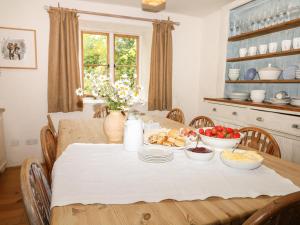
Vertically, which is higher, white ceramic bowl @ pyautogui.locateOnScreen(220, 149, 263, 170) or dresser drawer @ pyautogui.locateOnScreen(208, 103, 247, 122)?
dresser drawer @ pyautogui.locateOnScreen(208, 103, 247, 122)

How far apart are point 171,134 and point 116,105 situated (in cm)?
40

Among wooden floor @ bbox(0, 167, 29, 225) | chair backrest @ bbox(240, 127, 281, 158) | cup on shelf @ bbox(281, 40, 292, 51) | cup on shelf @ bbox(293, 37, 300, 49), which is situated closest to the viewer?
chair backrest @ bbox(240, 127, 281, 158)

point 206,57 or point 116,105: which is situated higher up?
point 206,57

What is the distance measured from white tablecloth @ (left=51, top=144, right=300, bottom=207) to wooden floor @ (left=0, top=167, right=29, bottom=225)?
1015 millimetres

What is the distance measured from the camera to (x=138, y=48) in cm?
404

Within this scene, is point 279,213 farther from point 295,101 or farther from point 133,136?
point 295,101

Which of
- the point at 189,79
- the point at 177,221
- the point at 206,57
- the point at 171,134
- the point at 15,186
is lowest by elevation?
the point at 15,186

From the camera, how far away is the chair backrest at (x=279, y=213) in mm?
520

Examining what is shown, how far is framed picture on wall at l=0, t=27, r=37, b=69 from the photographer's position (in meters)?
2.98

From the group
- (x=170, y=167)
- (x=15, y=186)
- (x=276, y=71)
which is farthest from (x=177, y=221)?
(x=276, y=71)

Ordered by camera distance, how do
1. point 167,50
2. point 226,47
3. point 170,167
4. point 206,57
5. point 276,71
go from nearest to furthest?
1. point 170,167
2. point 276,71
3. point 226,47
4. point 167,50
5. point 206,57

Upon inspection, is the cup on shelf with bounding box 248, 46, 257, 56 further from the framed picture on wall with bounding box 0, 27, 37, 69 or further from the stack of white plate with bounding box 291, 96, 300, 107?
the framed picture on wall with bounding box 0, 27, 37, 69

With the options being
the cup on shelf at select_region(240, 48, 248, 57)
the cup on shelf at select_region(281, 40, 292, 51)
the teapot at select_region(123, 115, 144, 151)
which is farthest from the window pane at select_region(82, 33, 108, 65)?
the teapot at select_region(123, 115, 144, 151)

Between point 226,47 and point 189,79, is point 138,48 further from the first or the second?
point 226,47
